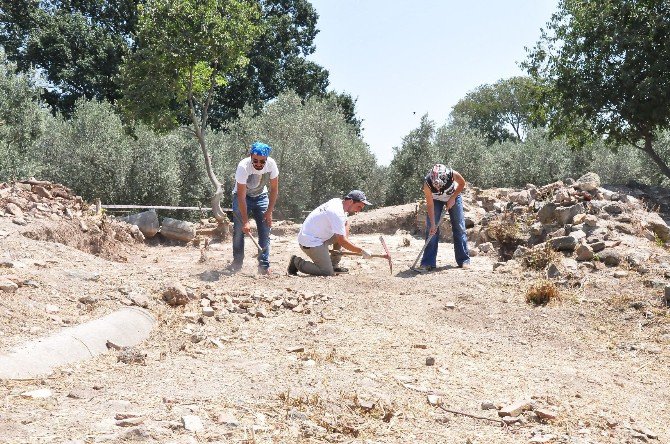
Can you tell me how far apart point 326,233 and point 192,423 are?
14.8 feet

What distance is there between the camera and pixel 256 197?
24.8ft

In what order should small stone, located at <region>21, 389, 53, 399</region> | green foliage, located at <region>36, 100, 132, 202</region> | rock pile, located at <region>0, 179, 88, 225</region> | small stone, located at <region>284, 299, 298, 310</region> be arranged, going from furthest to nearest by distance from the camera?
green foliage, located at <region>36, 100, 132, 202</region>, rock pile, located at <region>0, 179, 88, 225</region>, small stone, located at <region>284, 299, 298, 310</region>, small stone, located at <region>21, 389, 53, 399</region>

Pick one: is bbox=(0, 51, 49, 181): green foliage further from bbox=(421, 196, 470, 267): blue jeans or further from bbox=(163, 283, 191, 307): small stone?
bbox=(421, 196, 470, 267): blue jeans

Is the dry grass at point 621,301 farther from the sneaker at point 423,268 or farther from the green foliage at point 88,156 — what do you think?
the green foliage at point 88,156

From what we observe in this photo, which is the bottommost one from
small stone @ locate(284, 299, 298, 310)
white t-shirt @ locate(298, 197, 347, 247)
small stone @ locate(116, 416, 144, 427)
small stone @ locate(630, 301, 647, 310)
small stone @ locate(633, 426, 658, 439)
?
small stone @ locate(633, 426, 658, 439)

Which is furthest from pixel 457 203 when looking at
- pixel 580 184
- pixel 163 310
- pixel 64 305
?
pixel 64 305

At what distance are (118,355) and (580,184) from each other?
766cm

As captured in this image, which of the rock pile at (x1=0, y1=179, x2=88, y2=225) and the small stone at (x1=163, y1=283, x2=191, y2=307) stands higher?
the rock pile at (x1=0, y1=179, x2=88, y2=225)

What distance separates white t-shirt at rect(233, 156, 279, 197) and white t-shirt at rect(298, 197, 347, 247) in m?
0.71

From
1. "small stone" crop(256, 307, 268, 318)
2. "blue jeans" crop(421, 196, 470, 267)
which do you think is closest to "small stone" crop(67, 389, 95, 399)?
"small stone" crop(256, 307, 268, 318)

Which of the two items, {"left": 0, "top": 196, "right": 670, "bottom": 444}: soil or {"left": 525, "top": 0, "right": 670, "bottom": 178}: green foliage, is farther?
{"left": 525, "top": 0, "right": 670, "bottom": 178}: green foliage

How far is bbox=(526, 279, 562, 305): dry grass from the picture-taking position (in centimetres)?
620

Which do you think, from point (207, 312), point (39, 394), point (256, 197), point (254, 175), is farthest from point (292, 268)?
point (39, 394)

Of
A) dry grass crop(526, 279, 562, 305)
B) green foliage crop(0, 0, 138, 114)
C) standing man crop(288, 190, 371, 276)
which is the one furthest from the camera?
green foliage crop(0, 0, 138, 114)
